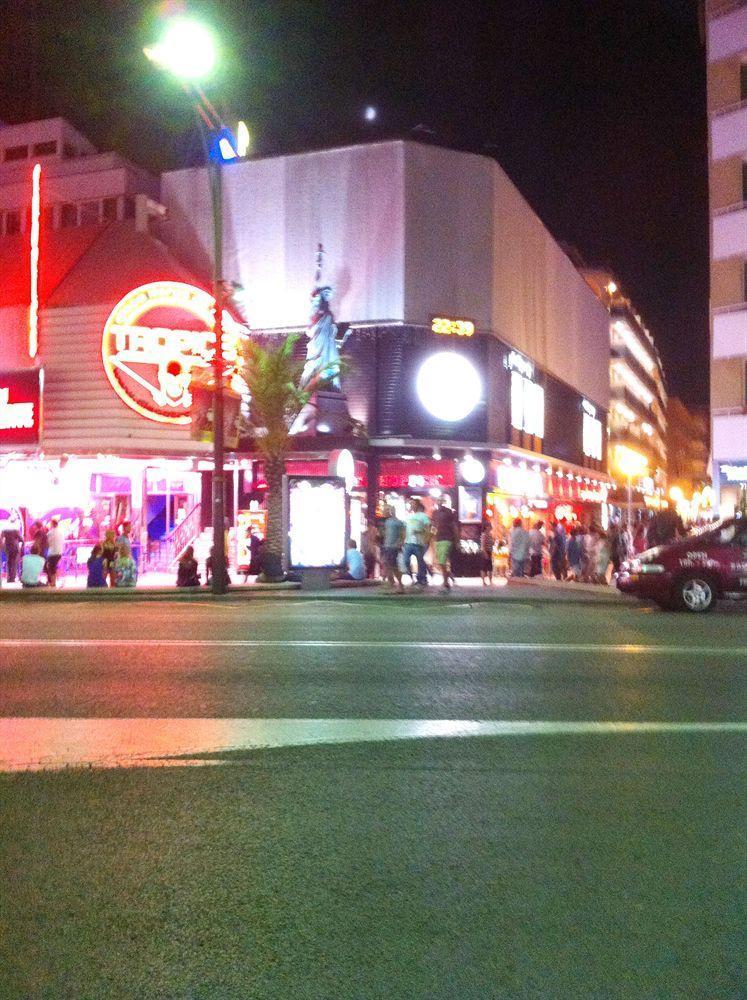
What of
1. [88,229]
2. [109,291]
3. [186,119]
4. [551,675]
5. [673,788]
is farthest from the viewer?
[186,119]

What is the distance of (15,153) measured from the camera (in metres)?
42.4

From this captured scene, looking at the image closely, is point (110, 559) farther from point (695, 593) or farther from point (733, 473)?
point (733, 473)

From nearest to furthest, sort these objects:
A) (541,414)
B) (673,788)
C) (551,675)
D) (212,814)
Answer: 1. (212,814)
2. (673,788)
3. (551,675)
4. (541,414)

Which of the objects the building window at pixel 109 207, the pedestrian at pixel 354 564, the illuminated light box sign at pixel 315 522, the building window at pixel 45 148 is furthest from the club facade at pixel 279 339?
the building window at pixel 45 148

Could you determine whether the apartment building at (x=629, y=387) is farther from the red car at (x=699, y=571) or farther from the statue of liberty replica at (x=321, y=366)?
the red car at (x=699, y=571)

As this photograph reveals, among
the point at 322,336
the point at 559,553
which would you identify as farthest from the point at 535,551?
the point at 322,336

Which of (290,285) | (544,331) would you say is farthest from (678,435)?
(290,285)

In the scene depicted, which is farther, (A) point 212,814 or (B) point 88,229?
(B) point 88,229

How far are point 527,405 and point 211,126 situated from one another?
17.5 m

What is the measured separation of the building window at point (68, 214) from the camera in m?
34.4

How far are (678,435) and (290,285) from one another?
107043 millimetres

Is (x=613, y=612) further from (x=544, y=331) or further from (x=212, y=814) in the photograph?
(x=544, y=331)

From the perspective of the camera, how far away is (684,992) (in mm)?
3607

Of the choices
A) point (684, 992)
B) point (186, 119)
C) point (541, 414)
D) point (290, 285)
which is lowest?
point (684, 992)
